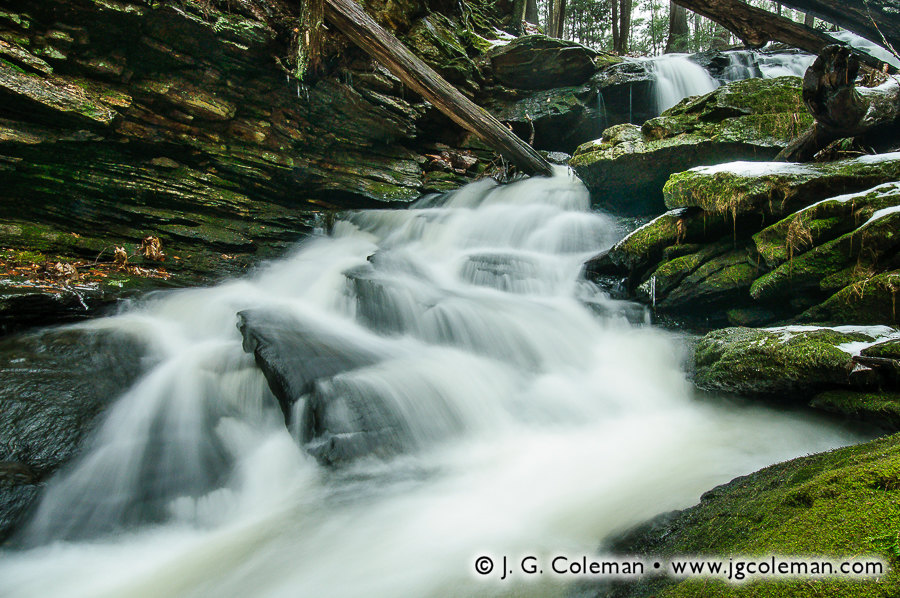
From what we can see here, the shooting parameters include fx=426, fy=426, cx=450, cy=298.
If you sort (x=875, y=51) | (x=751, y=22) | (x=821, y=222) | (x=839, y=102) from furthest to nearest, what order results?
1. (x=875, y=51)
2. (x=751, y=22)
3. (x=839, y=102)
4. (x=821, y=222)

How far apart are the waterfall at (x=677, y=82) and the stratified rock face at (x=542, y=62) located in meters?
1.32

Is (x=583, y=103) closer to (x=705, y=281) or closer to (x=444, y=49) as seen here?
(x=444, y=49)

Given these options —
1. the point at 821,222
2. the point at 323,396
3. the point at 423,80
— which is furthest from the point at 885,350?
the point at 423,80

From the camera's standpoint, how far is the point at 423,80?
8266mm

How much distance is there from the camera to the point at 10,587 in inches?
99.3

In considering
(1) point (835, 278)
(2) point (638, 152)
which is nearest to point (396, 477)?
(1) point (835, 278)

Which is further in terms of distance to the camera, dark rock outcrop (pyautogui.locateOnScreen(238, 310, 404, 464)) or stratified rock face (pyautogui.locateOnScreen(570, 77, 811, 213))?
stratified rock face (pyautogui.locateOnScreen(570, 77, 811, 213))

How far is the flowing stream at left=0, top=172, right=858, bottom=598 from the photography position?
255cm

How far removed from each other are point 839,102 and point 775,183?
103 centimetres

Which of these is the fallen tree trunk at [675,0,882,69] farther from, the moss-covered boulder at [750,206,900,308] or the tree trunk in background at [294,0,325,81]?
the tree trunk in background at [294,0,325,81]

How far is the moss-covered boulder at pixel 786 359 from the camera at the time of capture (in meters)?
3.41

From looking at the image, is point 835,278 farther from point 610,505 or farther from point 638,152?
point 638,152

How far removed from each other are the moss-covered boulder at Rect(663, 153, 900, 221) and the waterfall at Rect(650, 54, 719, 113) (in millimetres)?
7235

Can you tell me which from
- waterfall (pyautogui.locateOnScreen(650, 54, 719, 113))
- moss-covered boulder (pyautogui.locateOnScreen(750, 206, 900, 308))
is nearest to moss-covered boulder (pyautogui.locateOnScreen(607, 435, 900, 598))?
moss-covered boulder (pyautogui.locateOnScreen(750, 206, 900, 308))
